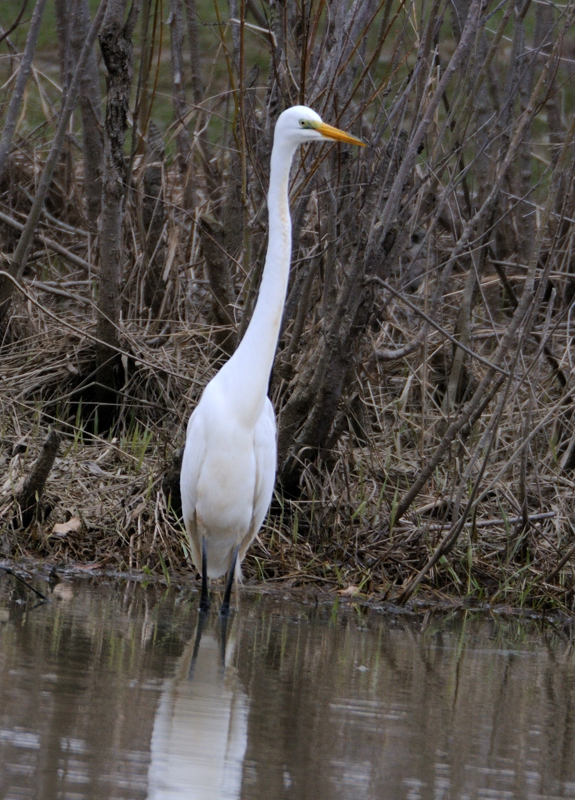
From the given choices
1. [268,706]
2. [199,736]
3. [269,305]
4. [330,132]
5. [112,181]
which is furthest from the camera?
[112,181]

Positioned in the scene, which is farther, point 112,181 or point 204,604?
point 112,181

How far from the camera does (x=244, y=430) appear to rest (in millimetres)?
4742

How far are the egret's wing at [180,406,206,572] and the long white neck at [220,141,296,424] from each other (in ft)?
0.86

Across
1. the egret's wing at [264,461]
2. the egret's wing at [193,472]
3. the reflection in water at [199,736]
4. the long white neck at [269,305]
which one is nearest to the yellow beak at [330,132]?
the long white neck at [269,305]

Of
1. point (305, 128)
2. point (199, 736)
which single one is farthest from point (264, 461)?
point (199, 736)

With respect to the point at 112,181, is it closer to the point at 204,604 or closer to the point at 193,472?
the point at 193,472

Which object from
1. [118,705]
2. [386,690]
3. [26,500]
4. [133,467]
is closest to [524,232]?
[133,467]

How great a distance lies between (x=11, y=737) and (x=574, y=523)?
3838mm

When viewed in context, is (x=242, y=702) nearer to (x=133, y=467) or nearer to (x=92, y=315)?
(x=133, y=467)

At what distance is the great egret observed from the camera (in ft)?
14.9

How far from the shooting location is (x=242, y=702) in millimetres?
2961

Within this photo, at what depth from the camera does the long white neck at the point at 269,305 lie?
14.9 feet

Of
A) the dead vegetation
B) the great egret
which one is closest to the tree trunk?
the dead vegetation

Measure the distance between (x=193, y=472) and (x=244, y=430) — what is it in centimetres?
34
